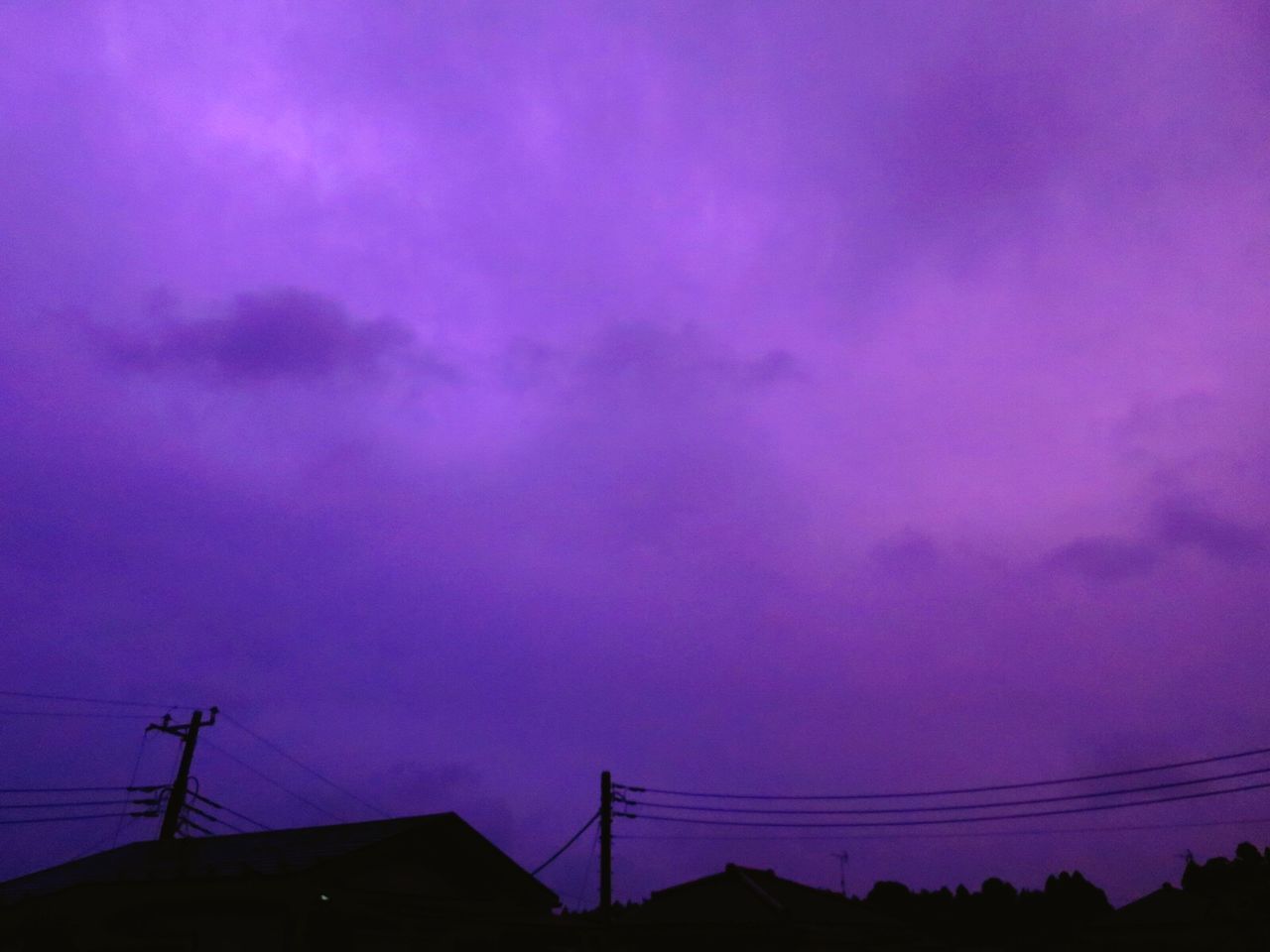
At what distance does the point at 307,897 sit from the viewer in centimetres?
2364

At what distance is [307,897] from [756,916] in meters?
22.2

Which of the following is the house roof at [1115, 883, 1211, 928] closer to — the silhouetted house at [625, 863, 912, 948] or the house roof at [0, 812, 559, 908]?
the silhouetted house at [625, 863, 912, 948]

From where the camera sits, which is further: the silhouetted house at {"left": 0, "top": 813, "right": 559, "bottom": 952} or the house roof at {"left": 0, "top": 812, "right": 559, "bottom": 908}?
the house roof at {"left": 0, "top": 812, "right": 559, "bottom": 908}

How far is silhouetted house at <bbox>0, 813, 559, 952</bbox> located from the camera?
24.4 metres

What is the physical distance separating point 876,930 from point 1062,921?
36.8 metres

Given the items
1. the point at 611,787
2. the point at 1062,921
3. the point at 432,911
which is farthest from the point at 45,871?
the point at 1062,921

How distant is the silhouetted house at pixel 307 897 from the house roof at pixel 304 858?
5 centimetres

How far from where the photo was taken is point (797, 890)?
44312mm

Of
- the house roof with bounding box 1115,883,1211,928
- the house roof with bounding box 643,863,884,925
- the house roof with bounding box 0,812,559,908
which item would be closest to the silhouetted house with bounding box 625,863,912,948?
the house roof with bounding box 643,863,884,925

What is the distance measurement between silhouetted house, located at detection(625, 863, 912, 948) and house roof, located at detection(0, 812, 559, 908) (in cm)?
735

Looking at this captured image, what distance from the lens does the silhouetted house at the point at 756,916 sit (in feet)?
123

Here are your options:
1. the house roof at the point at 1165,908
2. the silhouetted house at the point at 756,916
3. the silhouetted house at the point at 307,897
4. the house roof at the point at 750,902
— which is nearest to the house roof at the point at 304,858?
the silhouetted house at the point at 307,897

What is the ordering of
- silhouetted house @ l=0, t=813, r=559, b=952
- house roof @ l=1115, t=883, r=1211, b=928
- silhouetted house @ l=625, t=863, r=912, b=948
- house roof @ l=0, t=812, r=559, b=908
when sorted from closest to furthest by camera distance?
1. silhouetted house @ l=0, t=813, r=559, b=952
2. house roof @ l=0, t=812, r=559, b=908
3. silhouetted house @ l=625, t=863, r=912, b=948
4. house roof @ l=1115, t=883, r=1211, b=928

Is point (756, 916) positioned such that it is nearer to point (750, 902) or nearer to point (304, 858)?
point (750, 902)
